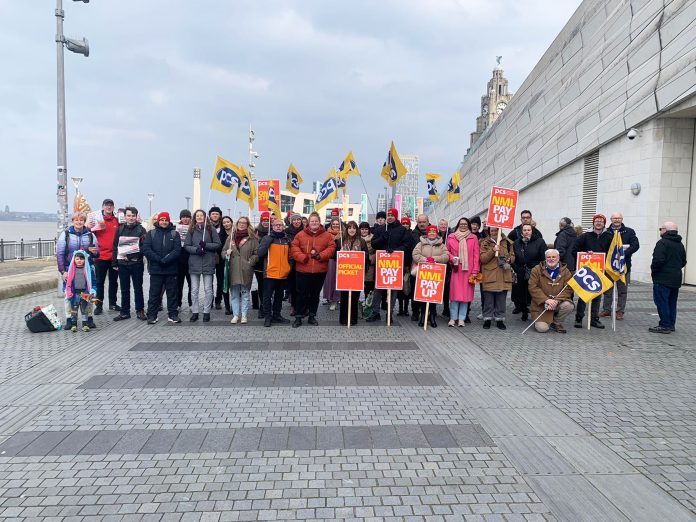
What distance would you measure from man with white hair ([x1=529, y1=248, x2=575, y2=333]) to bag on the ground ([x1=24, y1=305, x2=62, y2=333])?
8.63m

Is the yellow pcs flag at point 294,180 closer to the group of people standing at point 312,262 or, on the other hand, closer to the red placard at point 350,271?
the group of people standing at point 312,262

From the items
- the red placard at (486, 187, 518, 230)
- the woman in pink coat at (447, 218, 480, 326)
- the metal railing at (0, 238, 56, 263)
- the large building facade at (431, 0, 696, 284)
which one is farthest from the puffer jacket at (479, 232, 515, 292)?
the metal railing at (0, 238, 56, 263)

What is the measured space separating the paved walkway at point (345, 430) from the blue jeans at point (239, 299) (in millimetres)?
1709

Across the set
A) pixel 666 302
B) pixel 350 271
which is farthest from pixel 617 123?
pixel 350 271

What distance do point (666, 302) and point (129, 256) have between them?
9.94 metres

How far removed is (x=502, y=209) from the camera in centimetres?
932

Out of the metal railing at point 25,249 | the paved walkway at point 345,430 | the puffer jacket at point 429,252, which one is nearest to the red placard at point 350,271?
the puffer jacket at point 429,252

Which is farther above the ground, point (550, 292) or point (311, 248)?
point (311, 248)

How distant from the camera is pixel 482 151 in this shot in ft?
118

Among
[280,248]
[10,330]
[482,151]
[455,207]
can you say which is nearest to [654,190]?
[280,248]

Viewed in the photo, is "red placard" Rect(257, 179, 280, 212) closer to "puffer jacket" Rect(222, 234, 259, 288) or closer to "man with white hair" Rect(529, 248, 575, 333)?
"puffer jacket" Rect(222, 234, 259, 288)

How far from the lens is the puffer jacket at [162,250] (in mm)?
9477

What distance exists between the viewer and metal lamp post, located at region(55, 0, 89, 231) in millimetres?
13711

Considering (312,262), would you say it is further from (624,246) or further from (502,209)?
(624,246)
